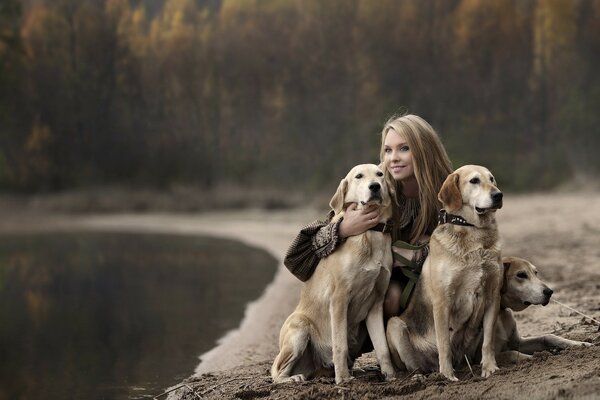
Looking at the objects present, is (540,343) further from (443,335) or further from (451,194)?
(451,194)

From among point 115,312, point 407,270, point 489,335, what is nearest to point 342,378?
point 407,270

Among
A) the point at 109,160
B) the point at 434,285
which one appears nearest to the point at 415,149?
the point at 434,285

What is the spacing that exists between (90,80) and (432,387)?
1334 inches

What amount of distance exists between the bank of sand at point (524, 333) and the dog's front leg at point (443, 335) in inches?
3.0

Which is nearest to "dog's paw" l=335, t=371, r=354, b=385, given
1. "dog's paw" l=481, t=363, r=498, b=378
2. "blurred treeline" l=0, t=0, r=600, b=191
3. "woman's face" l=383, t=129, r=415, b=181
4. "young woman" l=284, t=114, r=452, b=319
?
"young woman" l=284, t=114, r=452, b=319

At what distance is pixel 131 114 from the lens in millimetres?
35188

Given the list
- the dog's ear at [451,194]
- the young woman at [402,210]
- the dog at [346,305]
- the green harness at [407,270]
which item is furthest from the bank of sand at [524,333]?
the dog's ear at [451,194]

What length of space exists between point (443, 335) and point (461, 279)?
32 centimetres

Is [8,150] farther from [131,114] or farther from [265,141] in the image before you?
[265,141]

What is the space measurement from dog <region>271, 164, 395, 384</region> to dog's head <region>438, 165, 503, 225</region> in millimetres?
431

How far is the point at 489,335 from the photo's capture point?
413cm

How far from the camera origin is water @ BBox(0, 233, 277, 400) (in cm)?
641

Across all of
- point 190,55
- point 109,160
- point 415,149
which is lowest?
point 109,160

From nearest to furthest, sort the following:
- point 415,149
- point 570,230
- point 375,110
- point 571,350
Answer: point 571,350 < point 415,149 < point 570,230 < point 375,110
